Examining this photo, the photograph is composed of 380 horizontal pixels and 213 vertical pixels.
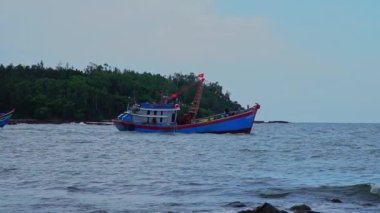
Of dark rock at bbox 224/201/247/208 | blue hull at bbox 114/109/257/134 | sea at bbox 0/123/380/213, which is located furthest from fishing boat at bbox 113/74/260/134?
dark rock at bbox 224/201/247/208

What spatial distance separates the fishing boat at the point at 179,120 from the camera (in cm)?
7156

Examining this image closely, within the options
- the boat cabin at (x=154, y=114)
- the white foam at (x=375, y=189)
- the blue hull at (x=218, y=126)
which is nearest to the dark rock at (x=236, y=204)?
the white foam at (x=375, y=189)

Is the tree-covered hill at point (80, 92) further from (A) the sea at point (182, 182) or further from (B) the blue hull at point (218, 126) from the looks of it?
(A) the sea at point (182, 182)

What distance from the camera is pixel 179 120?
76.0 metres

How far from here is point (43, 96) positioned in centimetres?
15000

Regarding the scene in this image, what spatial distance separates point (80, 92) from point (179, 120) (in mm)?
85439

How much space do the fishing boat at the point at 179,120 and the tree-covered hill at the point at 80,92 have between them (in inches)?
2091

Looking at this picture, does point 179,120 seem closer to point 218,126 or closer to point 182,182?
point 218,126

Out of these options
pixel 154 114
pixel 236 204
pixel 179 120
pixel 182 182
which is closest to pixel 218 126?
pixel 179 120

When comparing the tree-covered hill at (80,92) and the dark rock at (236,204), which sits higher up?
the tree-covered hill at (80,92)

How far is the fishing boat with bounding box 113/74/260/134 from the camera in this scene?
71.6 meters

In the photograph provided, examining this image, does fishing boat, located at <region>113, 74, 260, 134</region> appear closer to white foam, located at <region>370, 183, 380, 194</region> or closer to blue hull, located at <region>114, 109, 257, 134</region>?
blue hull, located at <region>114, 109, 257, 134</region>

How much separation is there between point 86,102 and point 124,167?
409ft

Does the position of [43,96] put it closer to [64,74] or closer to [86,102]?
[86,102]
